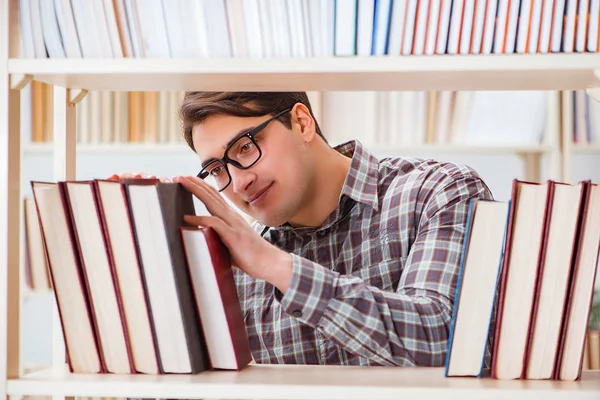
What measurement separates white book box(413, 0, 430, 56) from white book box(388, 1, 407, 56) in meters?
0.02

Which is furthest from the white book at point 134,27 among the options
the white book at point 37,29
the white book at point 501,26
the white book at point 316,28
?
the white book at point 501,26

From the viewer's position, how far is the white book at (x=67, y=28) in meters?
0.85

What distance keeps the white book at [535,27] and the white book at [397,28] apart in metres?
0.15

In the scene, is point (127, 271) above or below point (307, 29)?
below

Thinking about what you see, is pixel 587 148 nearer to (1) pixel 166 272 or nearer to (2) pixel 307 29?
(2) pixel 307 29

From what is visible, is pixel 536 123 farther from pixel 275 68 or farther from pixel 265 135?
pixel 275 68

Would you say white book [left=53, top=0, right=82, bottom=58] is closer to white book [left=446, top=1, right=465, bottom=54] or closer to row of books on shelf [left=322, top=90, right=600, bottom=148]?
white book [left=446, top=1, right=465, bottom=54]

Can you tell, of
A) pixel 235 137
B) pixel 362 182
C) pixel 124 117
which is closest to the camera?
pixel 235 137

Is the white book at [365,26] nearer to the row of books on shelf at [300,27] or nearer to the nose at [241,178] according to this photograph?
the row of books on shelf at [300,27]

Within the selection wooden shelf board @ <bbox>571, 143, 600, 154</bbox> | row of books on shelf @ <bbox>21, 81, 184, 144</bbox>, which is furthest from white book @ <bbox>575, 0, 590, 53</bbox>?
row of books on shelf @ <bbox>21, 81, 184, 144</bbox>

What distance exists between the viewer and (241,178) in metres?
1.43

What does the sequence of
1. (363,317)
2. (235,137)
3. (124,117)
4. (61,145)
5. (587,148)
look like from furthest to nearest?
(124,117)
(587,148)
(235,137)
(61,145)
(363,317)

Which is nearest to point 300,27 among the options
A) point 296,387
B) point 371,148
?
point 296,387

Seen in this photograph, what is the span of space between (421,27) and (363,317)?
37 cm
